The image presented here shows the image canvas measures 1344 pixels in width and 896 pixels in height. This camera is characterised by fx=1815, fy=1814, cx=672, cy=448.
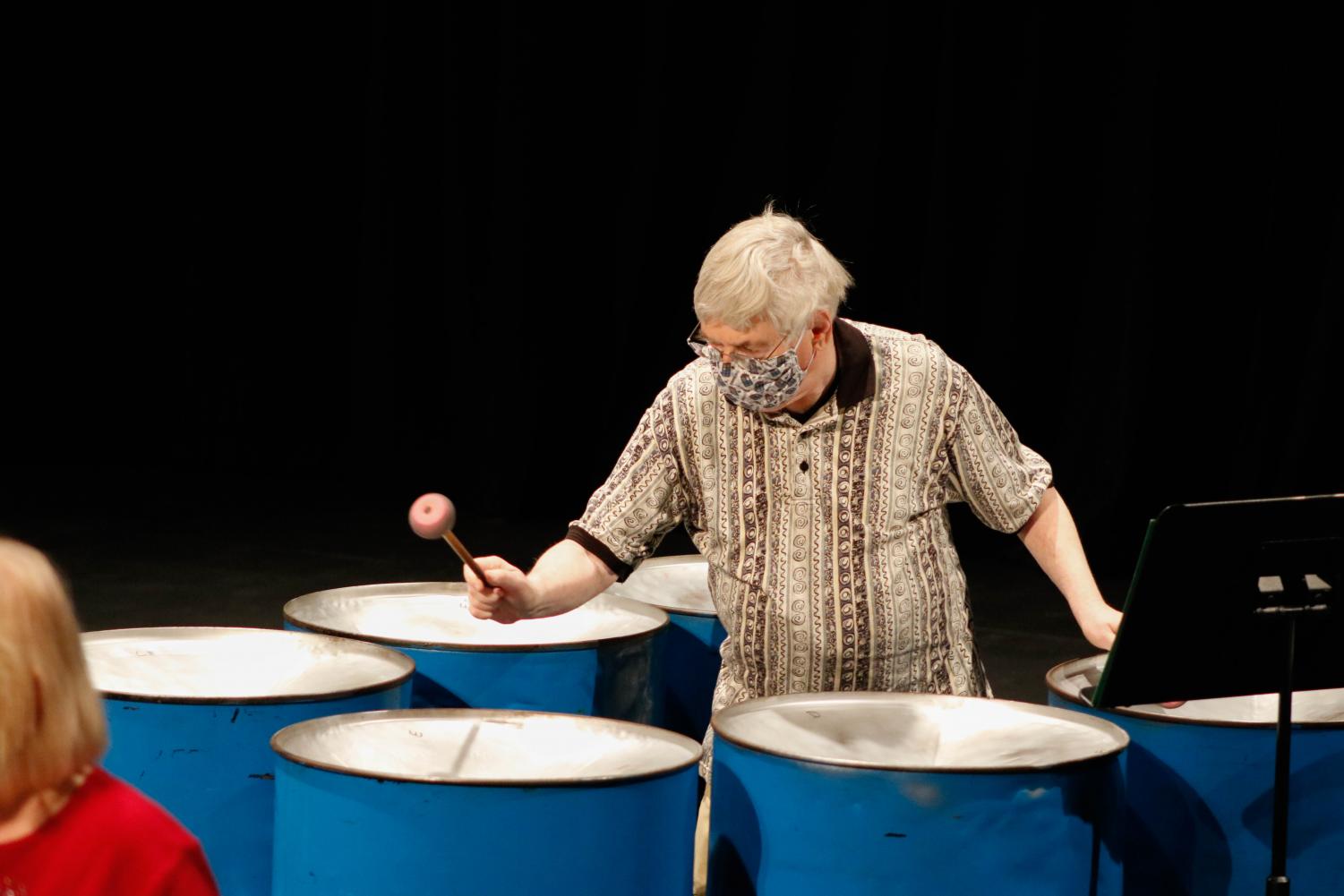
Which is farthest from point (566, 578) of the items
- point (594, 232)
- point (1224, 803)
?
point (594, 232)

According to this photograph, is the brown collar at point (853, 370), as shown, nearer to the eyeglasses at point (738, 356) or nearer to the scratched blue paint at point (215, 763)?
the eyeglasses at point (738, 356)

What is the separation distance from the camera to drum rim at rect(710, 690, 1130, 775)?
1393mm

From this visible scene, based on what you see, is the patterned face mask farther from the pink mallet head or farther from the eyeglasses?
the pink mallet head

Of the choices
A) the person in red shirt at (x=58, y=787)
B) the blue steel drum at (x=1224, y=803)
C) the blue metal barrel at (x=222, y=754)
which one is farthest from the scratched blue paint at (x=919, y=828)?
the person in red shirt at (x=58, y=787)

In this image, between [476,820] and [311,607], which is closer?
[476,820]

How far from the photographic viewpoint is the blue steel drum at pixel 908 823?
4.58 feet

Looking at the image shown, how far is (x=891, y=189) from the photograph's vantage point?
14.2 ft

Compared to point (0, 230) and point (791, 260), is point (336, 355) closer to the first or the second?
point (0, 230)

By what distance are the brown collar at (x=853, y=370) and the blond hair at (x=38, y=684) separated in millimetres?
1011

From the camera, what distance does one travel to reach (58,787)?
958 millimetres

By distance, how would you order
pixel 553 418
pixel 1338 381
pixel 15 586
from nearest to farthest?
pixel 15 586 < pixel 1338 381 < pixel 553 418

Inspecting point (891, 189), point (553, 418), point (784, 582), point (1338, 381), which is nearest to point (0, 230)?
point (553, 418)

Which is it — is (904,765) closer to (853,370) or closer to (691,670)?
(853,370)

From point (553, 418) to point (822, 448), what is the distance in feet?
10.4
